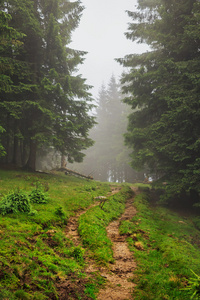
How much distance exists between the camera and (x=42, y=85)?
1684 centimetres

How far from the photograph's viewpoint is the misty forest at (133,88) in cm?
1187

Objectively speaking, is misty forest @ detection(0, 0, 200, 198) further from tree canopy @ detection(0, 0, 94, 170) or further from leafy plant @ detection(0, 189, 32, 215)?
leafy plant @ detection(0, 189, 32, 215)

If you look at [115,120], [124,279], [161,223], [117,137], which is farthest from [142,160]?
[115,120]

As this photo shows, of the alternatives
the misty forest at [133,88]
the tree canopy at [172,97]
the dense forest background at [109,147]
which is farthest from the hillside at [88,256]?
the dense forest background at [109,147]

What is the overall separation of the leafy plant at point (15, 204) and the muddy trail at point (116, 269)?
2.06m

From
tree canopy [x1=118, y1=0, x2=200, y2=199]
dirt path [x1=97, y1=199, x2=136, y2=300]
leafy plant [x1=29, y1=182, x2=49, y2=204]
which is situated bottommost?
dirt path [x1=97, y1=199, x2=136, y2=300]

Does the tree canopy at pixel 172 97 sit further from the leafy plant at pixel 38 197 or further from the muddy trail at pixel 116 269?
the leafy plant at pixel 38 197

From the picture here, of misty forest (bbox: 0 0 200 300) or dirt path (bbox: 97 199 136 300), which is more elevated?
misty forest (bbox: 0 0 200 300)

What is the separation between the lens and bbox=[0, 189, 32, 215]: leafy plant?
6.69 meters

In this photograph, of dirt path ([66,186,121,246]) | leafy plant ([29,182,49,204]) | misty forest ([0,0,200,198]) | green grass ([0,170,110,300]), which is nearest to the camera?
green grass ([0,170,110,300])

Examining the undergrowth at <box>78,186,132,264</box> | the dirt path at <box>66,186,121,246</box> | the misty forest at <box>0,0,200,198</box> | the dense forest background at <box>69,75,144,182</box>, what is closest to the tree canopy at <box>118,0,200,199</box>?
the misty forest at <box>0,0,200,198</box>

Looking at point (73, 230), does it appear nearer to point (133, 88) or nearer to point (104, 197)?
point (104, 197)

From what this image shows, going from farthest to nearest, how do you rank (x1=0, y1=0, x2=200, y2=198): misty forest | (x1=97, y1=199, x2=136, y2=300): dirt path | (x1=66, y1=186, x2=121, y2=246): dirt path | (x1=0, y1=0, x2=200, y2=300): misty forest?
(x1=0, y1=0, x2=200, y2=198): misty forest → (x1=66, y1=186, x2=121, y2=246): dirt path → (x1=0, y1=0, x2=200, y2=300): misty forest → (x1=97, y1=199, x2=136, y2=300): dirt path

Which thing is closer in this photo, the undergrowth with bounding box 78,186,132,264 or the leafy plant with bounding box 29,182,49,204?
the undergrowth with bounding box 78,186,132,264
